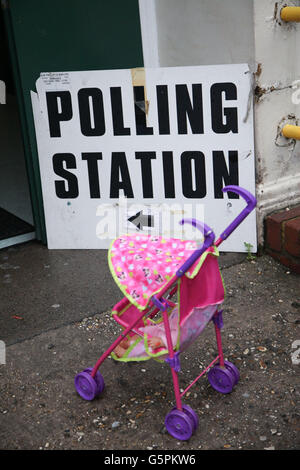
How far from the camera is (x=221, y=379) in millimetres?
3225

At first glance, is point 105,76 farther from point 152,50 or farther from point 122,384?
point 122,384

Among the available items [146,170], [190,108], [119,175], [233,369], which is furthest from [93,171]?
[233,369]

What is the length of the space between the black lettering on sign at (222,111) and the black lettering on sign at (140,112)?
0.49 meters

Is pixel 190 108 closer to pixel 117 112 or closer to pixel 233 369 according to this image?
pixel 117 112

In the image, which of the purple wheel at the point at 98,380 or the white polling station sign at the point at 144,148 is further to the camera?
the white polling station sign at the point at 144,148

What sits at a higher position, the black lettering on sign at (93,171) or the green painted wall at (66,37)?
the green painted wall at (66,37)

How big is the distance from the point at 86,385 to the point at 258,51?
253 centimetres

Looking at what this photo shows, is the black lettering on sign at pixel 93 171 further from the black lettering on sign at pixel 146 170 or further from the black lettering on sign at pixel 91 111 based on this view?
the black lettering on sign at pixel 146 170

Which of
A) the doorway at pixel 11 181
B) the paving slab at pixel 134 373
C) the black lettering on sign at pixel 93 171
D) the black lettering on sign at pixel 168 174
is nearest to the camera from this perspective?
the paving slab at pixel 134 373

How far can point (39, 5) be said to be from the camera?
173 inches

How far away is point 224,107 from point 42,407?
7.98 feet

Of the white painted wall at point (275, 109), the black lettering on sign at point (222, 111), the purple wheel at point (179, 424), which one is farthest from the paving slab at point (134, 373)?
the black lettering on sign at point (222, 111)

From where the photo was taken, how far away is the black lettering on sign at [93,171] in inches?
184

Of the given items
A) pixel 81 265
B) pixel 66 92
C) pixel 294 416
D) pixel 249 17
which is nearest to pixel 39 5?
pixel 66 92
